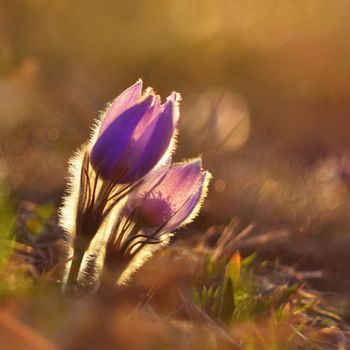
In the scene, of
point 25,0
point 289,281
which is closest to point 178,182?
point 289,281

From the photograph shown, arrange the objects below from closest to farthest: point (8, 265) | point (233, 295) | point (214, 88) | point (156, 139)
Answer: point (156, 139), point (8, 265), point (233, 295), point (214, 88)

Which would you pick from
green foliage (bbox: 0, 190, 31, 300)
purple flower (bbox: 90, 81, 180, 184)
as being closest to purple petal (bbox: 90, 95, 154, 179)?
purple flower (bbox: 90, 81, 180, 184)

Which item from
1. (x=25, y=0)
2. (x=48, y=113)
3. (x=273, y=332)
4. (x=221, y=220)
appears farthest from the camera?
(x=25, y=0)

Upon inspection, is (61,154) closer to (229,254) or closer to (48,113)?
(48,113)

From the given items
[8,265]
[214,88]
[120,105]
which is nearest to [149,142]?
[120,105]

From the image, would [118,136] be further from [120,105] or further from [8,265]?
→ [8,265]

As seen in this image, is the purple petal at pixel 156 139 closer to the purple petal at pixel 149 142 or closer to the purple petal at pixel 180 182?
the purple petal at pixel 149 142

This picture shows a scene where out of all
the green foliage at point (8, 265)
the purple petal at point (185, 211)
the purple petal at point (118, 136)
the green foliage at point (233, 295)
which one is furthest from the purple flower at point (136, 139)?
the green foliage at point (233, 295)
